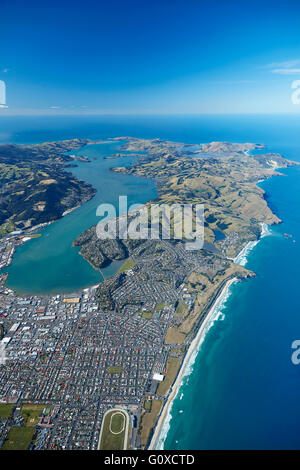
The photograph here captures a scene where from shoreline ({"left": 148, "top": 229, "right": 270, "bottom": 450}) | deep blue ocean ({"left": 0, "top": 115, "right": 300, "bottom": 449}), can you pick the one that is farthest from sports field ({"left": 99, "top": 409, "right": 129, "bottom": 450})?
deep blue ocean ({"left": 0, "top": 115, "right": 300, "bottom": 449})

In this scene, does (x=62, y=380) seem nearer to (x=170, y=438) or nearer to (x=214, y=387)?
(x=170, y=438)

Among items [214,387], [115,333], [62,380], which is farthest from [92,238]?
[214,387]

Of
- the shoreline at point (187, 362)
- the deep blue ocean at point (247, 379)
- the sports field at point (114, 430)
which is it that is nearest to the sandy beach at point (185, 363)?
the shoreline at point (187, 362)

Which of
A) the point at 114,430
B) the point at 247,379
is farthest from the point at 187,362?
the point at 114,430

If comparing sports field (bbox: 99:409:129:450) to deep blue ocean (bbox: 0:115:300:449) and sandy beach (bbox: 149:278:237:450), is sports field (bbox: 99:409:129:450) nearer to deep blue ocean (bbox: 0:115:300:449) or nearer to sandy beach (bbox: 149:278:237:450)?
sandy beach (bbox: 149:278:237:450)

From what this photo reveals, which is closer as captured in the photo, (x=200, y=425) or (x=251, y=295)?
(x=200, y=425)

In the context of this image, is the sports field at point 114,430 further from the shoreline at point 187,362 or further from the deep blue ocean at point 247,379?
the deep blue ocean at point 247,379
